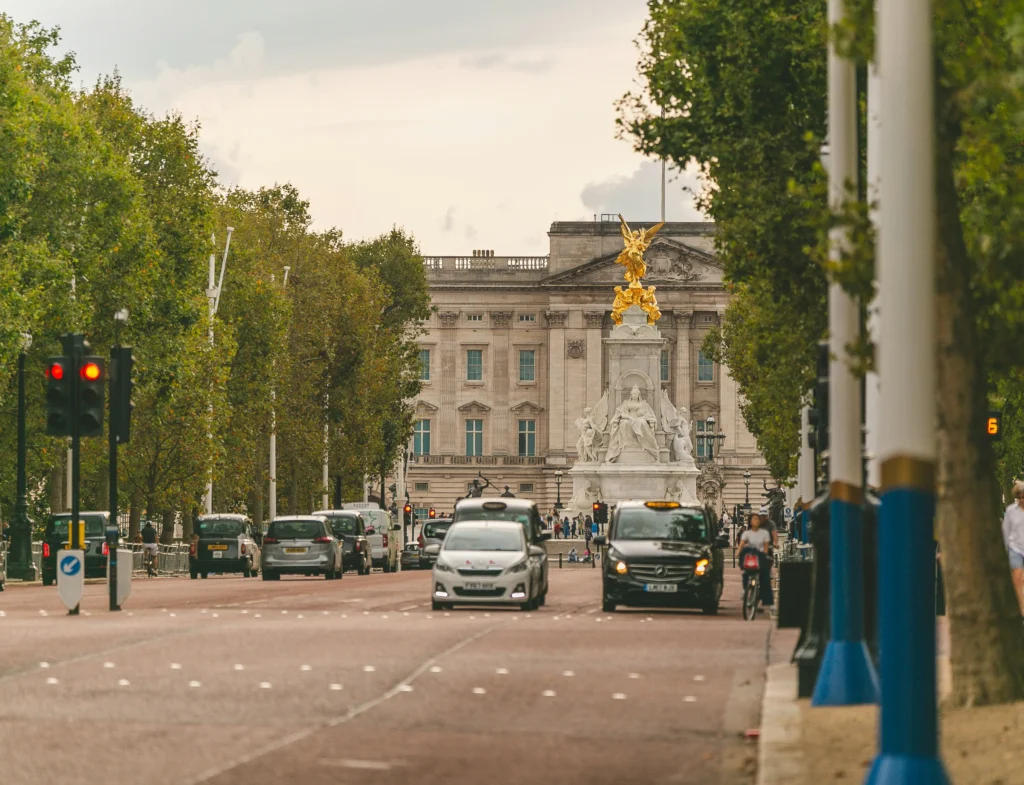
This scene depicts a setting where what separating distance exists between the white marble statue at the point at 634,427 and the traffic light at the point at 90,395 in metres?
64.3

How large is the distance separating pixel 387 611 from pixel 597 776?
20025 mm

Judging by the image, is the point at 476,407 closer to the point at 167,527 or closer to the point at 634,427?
the point at 634,427

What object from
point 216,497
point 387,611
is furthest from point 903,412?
point 216,497

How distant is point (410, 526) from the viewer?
99375mm

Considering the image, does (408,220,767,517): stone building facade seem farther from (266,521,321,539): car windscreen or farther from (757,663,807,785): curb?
(757,663,807,785): curb

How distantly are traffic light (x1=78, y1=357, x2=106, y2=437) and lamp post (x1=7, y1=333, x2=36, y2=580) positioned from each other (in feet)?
65.4

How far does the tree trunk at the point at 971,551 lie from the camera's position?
13586 mm

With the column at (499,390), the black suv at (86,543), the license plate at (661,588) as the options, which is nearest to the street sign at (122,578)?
the license plate at (661,588)

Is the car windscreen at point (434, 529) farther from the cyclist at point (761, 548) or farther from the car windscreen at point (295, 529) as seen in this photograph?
the cyclist at point (761, 548)

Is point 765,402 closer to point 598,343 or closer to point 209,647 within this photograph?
point 209,647

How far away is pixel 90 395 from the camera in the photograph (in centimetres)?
2862

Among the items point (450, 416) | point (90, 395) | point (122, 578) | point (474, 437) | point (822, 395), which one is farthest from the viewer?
point (474, 437)

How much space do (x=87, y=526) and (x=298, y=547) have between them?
→ 5117mm

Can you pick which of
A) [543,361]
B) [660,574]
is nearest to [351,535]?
[660,574]
